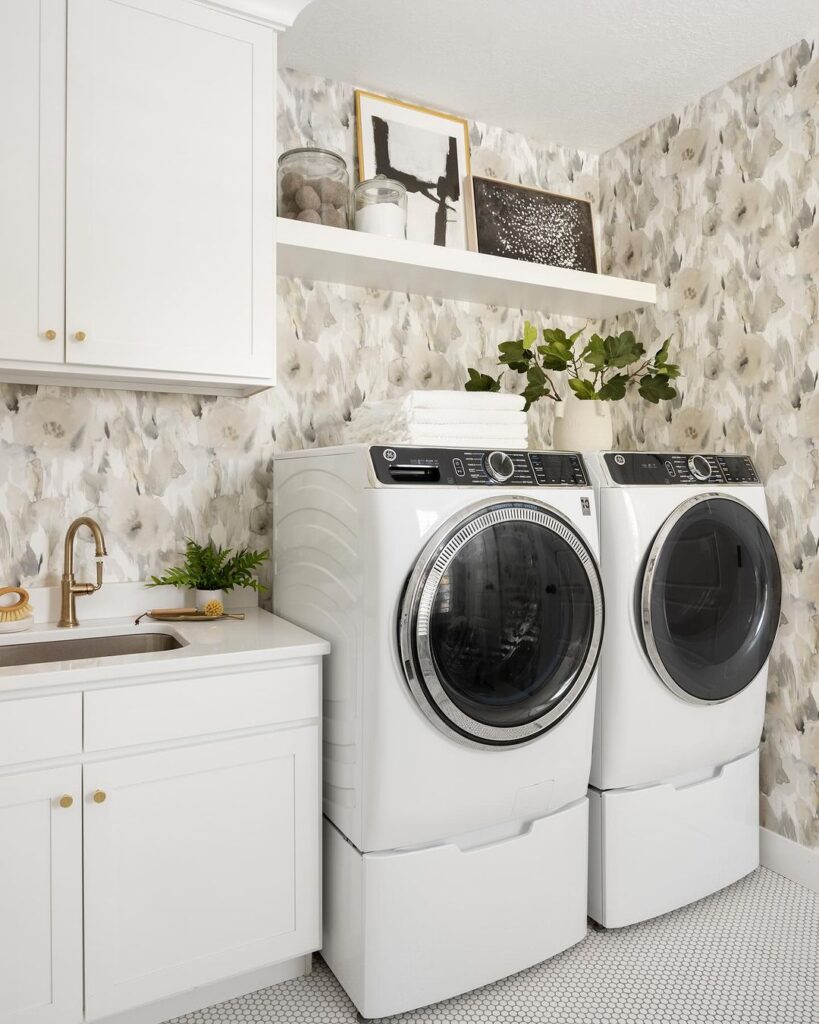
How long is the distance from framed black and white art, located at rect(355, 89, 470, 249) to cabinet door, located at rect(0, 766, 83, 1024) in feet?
6.54

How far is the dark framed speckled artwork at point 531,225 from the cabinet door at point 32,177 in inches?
56.4

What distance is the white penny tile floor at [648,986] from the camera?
1723mm

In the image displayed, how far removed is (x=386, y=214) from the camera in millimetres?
2295

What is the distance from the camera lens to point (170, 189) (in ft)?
5.94

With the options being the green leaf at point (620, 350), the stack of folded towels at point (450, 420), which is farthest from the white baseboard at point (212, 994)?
the green leaf at point (620, 350)

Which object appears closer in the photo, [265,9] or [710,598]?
[265,9]

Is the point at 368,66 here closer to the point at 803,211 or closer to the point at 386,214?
the point at 386,214

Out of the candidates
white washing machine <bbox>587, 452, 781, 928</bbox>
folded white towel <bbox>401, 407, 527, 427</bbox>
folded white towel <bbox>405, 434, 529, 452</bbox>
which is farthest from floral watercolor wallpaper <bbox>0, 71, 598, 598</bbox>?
white washing machine <bbox>587, 452, 781, 928</bbox>

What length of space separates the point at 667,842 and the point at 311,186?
2187 millimetres

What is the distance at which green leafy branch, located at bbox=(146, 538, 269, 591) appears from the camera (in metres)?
2.16

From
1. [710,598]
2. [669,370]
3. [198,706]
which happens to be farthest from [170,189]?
[710,598]

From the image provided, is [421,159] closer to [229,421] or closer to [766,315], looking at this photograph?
[229,421]

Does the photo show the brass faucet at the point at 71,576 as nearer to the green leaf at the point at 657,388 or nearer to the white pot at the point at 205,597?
the white pot at the point at 205,597

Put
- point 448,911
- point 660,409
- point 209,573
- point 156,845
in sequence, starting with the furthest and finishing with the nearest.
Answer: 1. point 660,409
2. point 209,573
3. point 448,911
4. point 156,845
